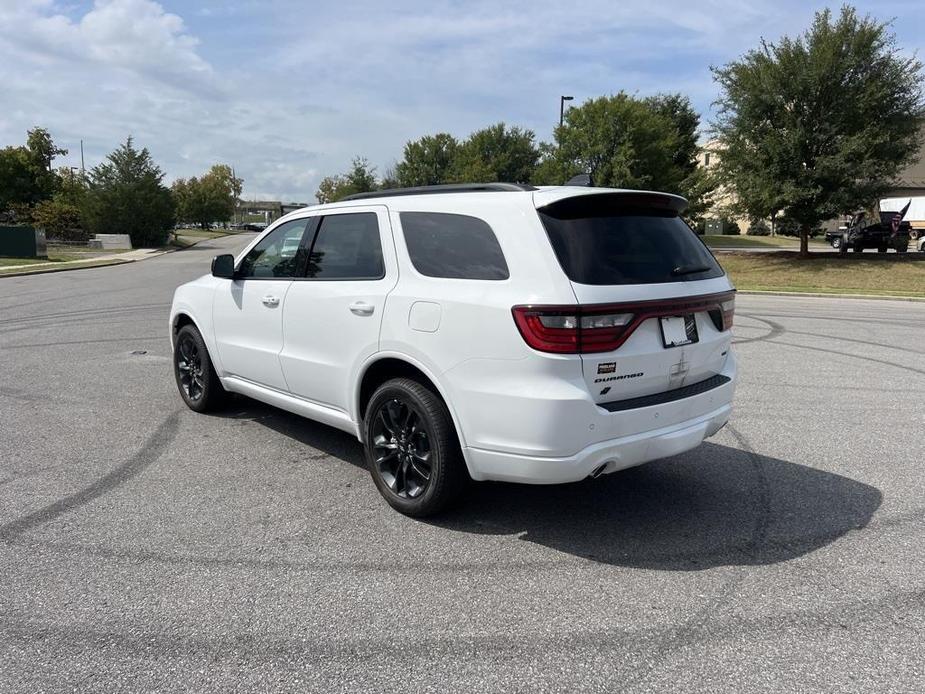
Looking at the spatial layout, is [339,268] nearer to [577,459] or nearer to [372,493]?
[372,493]

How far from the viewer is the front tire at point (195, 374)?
5867 millimetres

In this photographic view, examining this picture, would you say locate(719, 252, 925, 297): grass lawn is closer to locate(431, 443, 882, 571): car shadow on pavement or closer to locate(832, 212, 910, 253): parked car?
locate(832, 212, 910, 253): parked car

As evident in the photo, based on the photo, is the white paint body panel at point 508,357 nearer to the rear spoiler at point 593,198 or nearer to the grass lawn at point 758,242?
the rear spoiler at point 593,198

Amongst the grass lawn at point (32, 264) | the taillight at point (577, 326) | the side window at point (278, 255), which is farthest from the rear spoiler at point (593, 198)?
the grass lawn at point (32, 264)

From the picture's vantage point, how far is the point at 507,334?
10.9 feet

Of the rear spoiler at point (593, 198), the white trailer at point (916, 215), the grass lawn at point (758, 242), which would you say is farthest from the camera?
the grass lawn at point (758, 242)

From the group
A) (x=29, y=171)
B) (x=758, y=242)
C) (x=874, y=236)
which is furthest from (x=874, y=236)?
(x=29, y=171)

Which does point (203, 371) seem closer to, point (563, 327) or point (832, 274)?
point (563, 327)

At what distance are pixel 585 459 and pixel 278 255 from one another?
292 cm

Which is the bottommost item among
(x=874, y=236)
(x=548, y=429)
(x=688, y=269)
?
(x=548, y=429)

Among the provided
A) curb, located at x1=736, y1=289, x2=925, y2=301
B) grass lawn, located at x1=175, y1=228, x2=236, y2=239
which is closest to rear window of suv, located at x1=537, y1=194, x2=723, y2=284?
curb, located at x1=736, y1=289, x2=925, y2=301

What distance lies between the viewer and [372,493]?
14.3 feet

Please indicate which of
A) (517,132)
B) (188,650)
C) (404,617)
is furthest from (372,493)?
(517,132)

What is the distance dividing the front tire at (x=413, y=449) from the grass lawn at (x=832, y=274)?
17643 millimetres
